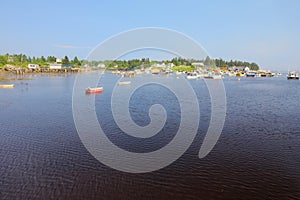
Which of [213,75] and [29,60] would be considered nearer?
[213,75]

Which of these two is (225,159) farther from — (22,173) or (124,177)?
(22,173)

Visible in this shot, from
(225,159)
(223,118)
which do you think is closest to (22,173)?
(225,159)

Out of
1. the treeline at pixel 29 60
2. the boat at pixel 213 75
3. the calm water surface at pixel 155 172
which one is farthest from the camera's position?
the treeline at pixel 29 60

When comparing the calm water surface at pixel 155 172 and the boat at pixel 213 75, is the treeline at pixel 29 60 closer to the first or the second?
the boat at pixel 213 75

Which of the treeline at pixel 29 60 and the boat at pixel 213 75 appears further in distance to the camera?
the treeline at pixel 29 60

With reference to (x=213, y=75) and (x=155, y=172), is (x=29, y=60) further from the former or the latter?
(x=155, y=172)

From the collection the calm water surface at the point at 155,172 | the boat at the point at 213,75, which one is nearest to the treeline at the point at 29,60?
the boat at the point at 213,75

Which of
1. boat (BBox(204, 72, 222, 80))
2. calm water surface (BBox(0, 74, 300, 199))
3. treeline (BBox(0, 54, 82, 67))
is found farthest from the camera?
treeline (BBox(0, 54, 82, 67))


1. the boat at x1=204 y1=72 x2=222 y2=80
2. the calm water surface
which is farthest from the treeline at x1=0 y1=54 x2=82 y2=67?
the calm water surface

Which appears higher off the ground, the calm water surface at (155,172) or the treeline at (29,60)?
the treeline at (29,60)

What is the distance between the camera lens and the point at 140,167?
11.6 meters

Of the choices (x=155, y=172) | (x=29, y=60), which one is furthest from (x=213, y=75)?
(x=29, y=60)

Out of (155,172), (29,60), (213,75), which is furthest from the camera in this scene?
(29,60)

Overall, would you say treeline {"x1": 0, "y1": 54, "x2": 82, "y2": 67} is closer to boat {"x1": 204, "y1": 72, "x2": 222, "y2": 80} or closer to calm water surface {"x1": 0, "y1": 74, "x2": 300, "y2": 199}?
boat {"x1": 204, "y1": 72, "x2": 222, "y2": 80}
